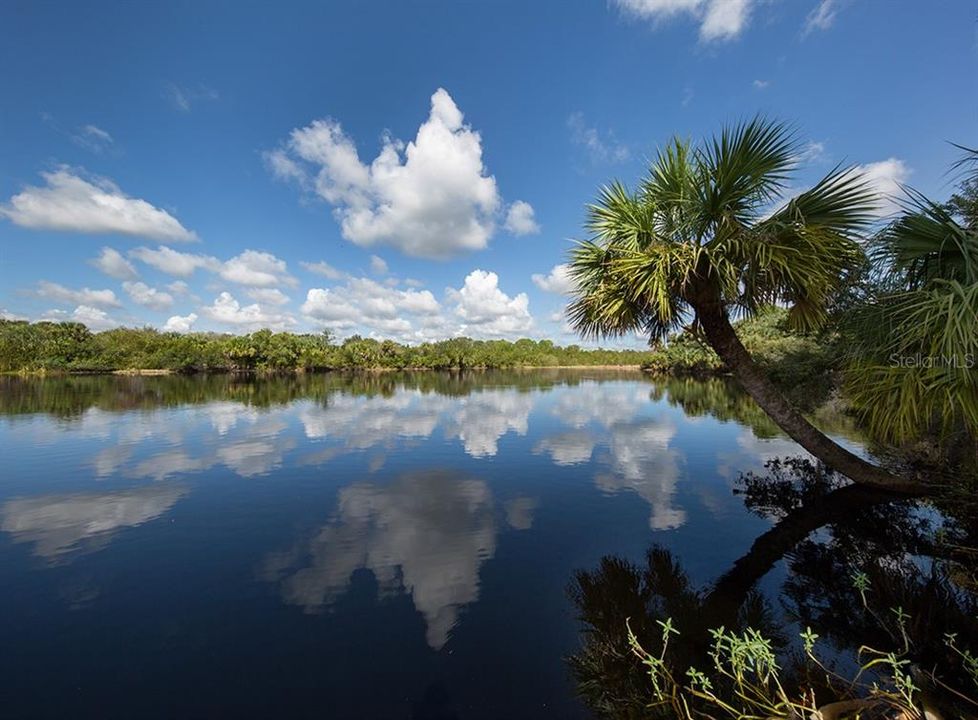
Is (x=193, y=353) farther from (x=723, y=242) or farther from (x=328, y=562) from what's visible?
(x=723, y=242)

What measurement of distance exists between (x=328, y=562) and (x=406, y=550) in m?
1.19

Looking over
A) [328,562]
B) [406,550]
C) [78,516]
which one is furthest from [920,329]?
[78,516]

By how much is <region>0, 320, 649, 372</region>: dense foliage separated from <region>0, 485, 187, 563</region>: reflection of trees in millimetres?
73238

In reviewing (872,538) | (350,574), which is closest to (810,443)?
(872,538)

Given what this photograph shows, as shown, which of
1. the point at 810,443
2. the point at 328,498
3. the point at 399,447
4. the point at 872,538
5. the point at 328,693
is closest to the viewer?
the point at 328,693

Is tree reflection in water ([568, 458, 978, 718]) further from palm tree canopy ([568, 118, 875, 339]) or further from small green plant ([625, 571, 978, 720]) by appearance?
palm tree canopy ([568, 118, 875, 339])

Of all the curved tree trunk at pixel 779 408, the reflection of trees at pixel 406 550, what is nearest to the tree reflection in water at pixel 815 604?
the curved tree trunk at pixel 779 408

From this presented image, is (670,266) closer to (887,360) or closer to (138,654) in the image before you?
(887,360)

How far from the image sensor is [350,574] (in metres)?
6.04

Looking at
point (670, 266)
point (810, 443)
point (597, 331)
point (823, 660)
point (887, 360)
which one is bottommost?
point (823, 660)

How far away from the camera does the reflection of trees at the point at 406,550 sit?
5.50 m

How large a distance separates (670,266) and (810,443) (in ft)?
13.8

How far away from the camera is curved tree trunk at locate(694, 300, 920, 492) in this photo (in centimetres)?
743

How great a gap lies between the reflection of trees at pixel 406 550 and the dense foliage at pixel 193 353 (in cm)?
7686
